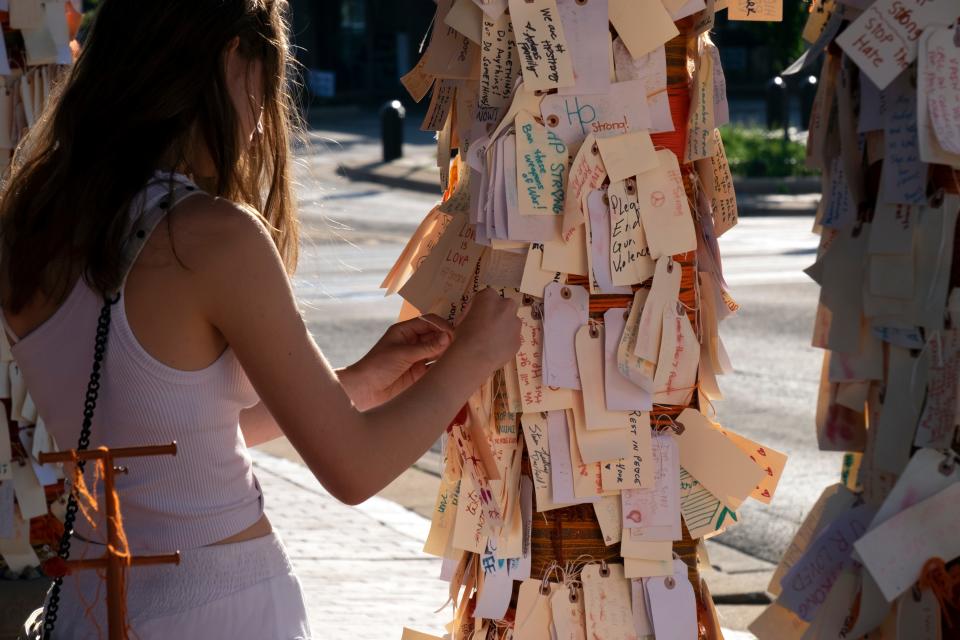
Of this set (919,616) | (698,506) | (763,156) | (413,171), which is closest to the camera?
(698,506)

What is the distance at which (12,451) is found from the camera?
4.43 metres

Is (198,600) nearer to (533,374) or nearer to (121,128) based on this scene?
(121,128)

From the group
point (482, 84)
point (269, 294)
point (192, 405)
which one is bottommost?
point (192, 405)

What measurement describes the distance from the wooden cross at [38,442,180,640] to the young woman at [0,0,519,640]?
94mm

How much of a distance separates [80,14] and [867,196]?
284 cm

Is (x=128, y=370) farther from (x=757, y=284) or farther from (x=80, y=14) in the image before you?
(x=757, y=284)

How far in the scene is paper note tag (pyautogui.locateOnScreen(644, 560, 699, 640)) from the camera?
2.52 metres

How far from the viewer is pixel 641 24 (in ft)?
7.93

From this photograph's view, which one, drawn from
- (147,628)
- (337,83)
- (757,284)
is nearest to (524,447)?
(147,628)

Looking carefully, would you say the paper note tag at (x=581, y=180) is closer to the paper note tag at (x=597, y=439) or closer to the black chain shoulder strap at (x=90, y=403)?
the paper note tag at (x=597, y=439)

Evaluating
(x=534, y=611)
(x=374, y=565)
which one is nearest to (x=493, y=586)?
(x=534, y=611)

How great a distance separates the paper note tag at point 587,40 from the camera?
94.3 inches

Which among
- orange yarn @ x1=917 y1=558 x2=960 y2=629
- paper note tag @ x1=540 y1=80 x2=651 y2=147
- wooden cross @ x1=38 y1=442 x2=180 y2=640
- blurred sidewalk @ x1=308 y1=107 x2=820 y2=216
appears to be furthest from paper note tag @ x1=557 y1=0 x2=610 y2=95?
blurred sidewalk @ x1=308 y1=107 x2=820 y2=216

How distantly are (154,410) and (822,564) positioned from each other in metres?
1.71
